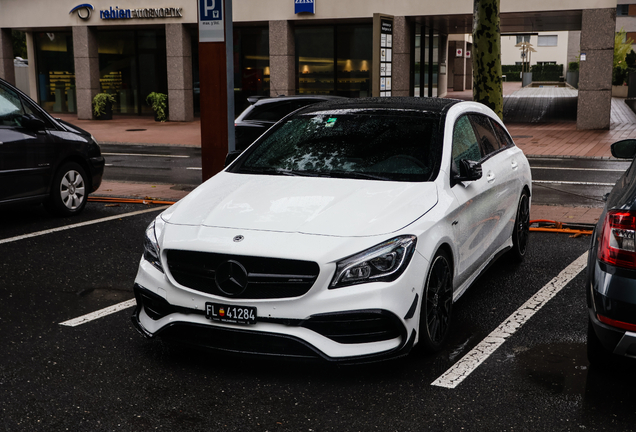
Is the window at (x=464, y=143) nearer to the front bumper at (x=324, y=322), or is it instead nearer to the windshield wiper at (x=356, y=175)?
the windshield wiper at (x=356, y=175)

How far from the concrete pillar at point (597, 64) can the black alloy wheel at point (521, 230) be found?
16989 millimetres

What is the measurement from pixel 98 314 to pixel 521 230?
3825 mm

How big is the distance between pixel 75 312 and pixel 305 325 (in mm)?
2239

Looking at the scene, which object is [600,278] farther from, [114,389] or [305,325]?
[114,389]

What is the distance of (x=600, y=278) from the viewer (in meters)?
3.65

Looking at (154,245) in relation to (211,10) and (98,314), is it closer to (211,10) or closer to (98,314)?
(98,314)

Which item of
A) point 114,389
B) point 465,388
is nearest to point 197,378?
point 114,389

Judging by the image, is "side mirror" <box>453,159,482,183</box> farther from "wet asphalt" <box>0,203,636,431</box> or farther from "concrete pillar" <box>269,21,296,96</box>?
"concrete pillar" <box>269,21,296,96</box>

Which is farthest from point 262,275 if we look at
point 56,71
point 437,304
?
point 56,71

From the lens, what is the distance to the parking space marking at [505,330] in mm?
4281

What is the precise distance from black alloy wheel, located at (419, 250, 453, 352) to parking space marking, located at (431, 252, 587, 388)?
0.20m

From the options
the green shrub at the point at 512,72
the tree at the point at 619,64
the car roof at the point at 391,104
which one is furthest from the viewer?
the green shrub at the point at 512,72

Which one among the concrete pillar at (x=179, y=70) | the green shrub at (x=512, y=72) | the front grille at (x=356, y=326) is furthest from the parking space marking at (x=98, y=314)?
the green shrub at (x=512, y=72)

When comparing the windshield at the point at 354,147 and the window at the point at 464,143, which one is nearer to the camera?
the windshield at the point at 354,147
